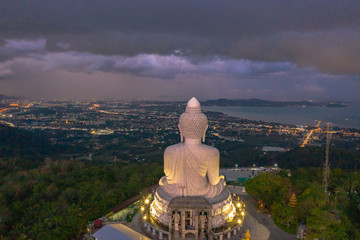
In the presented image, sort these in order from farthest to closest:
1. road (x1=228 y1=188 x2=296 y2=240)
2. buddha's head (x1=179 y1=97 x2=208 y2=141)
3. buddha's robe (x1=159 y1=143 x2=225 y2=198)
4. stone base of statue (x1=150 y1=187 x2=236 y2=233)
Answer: buddha's head (x1=179 y1=97 x2=208 y2=141), buddha's robe (x1=159 y1=143 x2=225 y2=198), road (x1=228 y1=188 x2=296 y2=240), stone base of statue (x1=150 y1=187 x2=236 y2=233)

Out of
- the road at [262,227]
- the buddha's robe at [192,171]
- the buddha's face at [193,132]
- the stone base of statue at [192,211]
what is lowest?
the road at [262,227]

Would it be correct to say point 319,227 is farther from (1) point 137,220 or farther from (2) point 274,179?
(1) point 137,220

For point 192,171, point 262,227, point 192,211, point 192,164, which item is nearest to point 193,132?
point 192,164

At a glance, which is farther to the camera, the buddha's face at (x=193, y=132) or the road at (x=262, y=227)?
the buddha's face at (x=193, y=132)

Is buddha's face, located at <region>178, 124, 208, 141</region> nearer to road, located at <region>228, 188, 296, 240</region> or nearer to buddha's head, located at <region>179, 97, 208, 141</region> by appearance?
buddha's head, located at <region>179, 97, 208, 141</region>

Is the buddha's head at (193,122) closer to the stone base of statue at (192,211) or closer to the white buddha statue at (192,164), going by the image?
the white buddha statue at (192,164)

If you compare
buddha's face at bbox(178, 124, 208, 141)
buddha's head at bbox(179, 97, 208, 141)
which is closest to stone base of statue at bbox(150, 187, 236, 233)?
buddha's face at bbox(178, 124, 208, 141)

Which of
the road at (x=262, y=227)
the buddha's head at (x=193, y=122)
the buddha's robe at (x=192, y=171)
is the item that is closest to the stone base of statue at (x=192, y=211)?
the buddha's robe at (x=192, y=171)

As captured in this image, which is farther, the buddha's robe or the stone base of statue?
the buddha's robe

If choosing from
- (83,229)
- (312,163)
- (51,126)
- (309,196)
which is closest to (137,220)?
(83,229)
